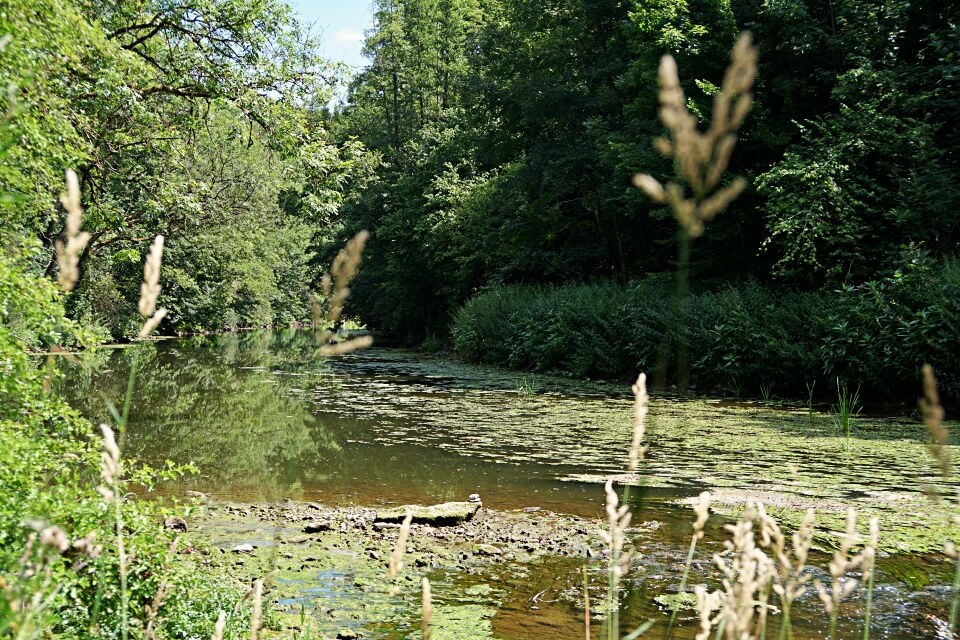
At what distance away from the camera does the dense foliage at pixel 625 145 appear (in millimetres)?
13867

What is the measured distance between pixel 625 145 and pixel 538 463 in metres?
11.8

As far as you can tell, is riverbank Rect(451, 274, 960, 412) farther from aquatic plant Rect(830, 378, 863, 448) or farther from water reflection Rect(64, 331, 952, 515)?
water reflection Rect(64, 331, 952, 515)

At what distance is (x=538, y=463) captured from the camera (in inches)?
317

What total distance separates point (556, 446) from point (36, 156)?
6084 mm

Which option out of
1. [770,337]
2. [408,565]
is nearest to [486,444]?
[408,565]

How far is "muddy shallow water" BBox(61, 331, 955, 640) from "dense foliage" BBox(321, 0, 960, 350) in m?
4.71

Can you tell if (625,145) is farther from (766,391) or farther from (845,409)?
(845,409)

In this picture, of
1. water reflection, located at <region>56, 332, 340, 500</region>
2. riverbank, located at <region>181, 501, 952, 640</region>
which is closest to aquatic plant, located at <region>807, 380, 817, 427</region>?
riverbank, located at <region>181, 501, 952, 640</region>

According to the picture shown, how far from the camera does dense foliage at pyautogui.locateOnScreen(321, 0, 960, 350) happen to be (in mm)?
13867

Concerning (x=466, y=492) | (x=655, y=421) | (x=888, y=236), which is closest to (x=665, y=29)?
(x=888, y=236)

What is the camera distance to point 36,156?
461 cm

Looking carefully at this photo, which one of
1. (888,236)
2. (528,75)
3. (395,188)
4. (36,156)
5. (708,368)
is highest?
(528,75)

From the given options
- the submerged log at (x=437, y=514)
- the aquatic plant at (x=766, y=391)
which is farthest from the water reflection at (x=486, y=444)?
the aquatic plant at (x=766, y=391)

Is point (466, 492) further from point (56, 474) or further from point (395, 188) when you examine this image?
point (395, 188)
